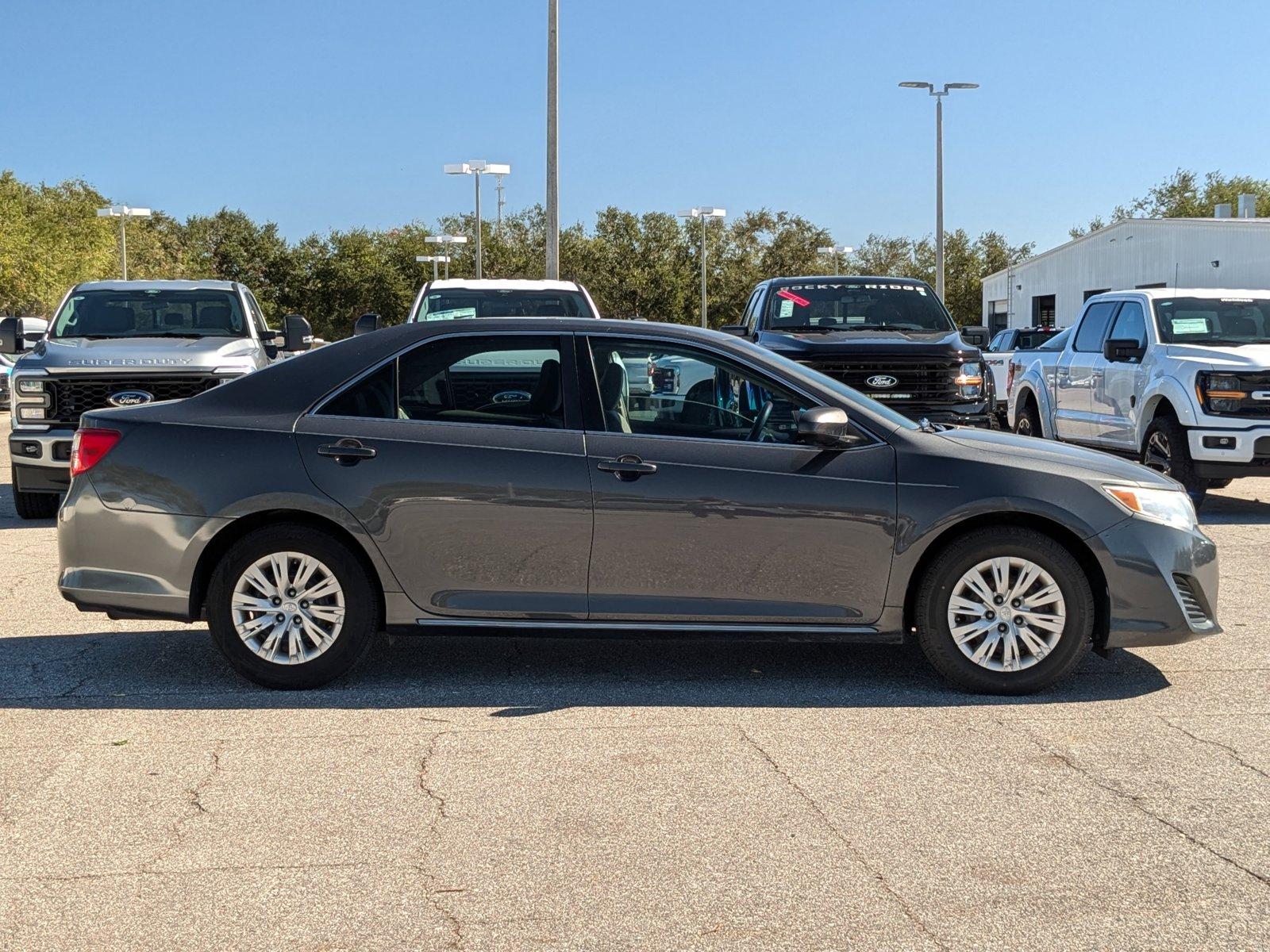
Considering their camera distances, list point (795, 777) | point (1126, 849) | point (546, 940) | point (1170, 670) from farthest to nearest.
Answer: point (1170, 670), point (795, 777), point (1126, 849), point (546, 940)

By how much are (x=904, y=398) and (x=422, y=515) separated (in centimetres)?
829

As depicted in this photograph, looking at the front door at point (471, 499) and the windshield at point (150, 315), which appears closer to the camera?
the front door at point (471, 499)

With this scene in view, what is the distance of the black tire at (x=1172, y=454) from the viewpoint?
12453 millimetres

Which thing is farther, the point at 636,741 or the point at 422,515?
the point at 422,515

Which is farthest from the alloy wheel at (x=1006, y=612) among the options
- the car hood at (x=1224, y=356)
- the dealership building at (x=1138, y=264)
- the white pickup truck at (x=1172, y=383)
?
the dealership building at (x=1138, y=264)

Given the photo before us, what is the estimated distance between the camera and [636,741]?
18.4 feet

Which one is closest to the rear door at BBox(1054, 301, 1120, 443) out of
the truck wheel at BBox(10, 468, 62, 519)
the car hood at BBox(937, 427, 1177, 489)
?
the car hood at BBox(937, 427, 1177, 489)

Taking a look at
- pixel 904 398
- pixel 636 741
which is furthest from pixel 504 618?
pixel 904 398

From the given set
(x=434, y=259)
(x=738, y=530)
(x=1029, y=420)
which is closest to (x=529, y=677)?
(x=738, y=530)

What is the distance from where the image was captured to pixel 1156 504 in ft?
20.8

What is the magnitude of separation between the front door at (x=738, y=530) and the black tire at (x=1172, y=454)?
7023 mm

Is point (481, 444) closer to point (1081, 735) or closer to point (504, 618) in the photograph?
point (504, 618)

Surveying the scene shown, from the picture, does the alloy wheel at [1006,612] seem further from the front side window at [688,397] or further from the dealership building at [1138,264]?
the dealership building at [1138,264]

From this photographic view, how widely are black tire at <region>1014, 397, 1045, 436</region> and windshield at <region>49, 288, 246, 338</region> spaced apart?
862 centimetres
